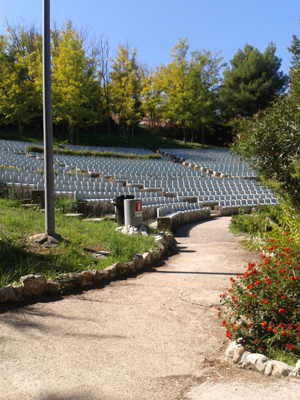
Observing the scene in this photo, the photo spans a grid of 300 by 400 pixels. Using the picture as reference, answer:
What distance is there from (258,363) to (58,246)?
4.27 m

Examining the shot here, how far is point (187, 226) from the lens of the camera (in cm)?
1516

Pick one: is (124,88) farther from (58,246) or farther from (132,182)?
(58,246)

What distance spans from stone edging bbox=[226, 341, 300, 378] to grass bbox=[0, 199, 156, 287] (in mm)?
2960

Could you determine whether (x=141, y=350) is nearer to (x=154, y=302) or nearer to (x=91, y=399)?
(x=91, y=399)

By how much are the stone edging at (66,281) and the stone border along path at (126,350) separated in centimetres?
21

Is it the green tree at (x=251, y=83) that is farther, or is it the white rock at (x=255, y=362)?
the green tree at (x=251, y=83)

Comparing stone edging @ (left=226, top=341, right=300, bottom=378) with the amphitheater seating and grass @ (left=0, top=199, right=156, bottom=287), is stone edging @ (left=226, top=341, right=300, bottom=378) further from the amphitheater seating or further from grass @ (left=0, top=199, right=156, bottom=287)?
the amphitheater seating

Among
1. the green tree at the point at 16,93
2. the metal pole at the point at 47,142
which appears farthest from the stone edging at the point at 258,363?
the green tree at the point at 16,93

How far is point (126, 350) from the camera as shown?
12.0 feet

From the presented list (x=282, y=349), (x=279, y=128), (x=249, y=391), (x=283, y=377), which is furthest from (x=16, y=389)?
(x=279, y=128)

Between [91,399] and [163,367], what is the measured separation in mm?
825

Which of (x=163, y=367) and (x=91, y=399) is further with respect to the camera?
(x=163, y=367)

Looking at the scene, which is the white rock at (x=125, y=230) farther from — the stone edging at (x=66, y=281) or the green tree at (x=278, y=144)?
the green tree at (x=278, y=144)

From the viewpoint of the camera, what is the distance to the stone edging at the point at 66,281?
15.3ft
